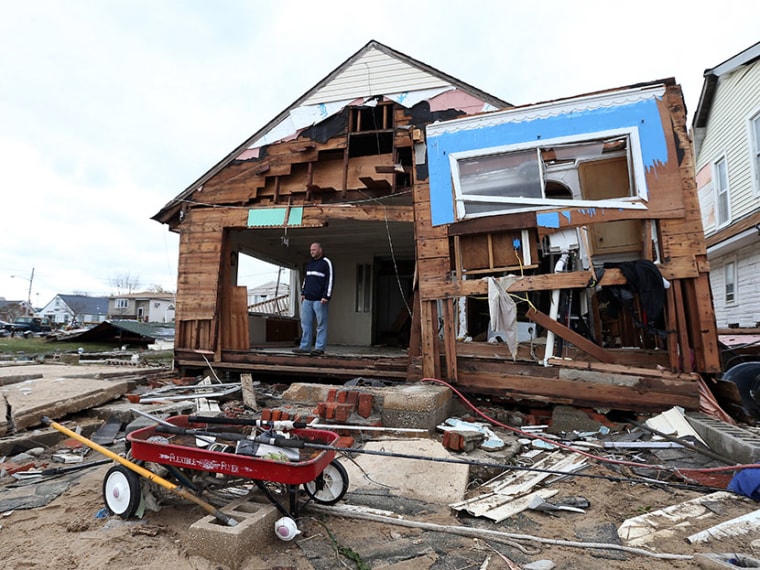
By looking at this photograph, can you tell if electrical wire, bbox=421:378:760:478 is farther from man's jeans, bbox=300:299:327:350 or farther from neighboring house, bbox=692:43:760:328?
neighboring house, bbox=692:43:760:328

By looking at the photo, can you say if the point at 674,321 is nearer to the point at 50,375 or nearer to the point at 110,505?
the point at 110,505

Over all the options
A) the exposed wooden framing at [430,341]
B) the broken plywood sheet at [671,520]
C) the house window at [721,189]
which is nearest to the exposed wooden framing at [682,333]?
the broken plywood sheet at [671,520]

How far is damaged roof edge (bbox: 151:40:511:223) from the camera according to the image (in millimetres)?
7196

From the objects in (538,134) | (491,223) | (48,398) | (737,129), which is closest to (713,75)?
(737,129)

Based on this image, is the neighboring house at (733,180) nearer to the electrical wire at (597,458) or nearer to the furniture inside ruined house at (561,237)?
the furniture inside ruined house at (561,237)

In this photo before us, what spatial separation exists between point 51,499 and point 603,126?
7.23 m

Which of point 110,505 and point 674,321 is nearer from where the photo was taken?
point 110,505

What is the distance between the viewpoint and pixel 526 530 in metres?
2.96

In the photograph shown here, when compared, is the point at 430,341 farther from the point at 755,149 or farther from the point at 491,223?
the point at 755,149

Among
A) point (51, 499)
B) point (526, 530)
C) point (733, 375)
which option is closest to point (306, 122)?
point (51, 499)

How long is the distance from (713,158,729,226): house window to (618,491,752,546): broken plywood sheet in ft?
39.9

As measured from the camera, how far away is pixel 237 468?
2.84 m

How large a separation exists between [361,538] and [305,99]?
7430mm

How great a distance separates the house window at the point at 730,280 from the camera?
471 inches
